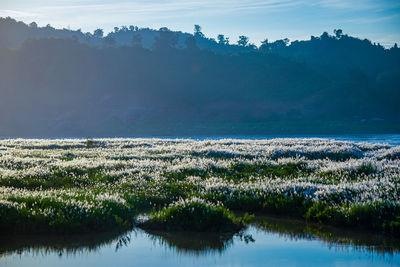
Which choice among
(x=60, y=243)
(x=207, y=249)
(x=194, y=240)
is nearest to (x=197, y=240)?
(x=194, y=240)

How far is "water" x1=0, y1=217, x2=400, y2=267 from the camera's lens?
9031 millimetres

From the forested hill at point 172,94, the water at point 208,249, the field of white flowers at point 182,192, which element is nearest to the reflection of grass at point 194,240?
the water at point 208,249

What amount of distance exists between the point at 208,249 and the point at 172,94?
135m

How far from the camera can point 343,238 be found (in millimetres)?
10812

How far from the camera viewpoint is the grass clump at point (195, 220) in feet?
37.3

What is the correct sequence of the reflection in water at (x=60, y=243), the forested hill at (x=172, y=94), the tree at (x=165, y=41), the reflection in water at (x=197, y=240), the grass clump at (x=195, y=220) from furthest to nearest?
the tree at (x=165, y=41), the forested hill at (x=172, y=94), the grass clump at (x=195, y=220), the reflection in water at (x=197, y=240), the reflection in water at (x=60, y=243)

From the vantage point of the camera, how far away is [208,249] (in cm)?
995

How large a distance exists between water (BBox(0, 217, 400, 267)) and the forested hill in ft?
341

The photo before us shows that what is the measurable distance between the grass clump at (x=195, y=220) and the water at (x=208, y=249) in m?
0.28

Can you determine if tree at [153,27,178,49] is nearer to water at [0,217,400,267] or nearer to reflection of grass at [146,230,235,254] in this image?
reflection of grass at [146,230,235,254]

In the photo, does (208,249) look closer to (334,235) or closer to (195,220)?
(195,220)

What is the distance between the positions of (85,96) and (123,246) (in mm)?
132835

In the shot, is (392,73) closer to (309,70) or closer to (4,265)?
(309,70)

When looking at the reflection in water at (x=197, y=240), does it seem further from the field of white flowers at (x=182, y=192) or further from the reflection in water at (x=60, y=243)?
the field of white flowers at (x=182, y=192)
